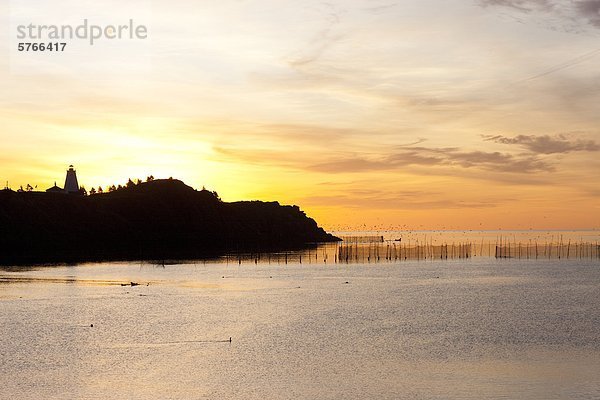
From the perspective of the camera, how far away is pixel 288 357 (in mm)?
44625

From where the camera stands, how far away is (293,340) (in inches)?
2028

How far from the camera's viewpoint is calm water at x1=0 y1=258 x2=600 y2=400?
3659 centimetres

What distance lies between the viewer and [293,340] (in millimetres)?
51500

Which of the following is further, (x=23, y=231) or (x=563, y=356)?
(x=23, y=231)

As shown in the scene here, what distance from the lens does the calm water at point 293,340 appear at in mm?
36594

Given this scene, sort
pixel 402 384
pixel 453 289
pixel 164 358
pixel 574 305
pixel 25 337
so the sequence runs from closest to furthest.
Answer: pixel 402 384, pixel 164 358, pixel 25 337, pixel 574 305, pixel 453 289

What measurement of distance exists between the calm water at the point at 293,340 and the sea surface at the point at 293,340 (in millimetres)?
131

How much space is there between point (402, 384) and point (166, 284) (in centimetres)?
6519

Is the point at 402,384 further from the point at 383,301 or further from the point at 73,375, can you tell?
the point at 383,301

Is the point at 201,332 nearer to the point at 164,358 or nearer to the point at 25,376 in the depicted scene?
the point at 164,358

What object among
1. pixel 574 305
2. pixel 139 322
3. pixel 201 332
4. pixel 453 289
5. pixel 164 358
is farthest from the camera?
pixel 453 289

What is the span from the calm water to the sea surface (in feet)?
0.43

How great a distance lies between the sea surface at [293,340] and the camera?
3659cm

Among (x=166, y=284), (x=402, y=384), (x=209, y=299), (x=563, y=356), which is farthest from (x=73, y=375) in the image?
(x=166, y=284)
